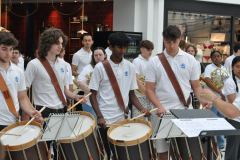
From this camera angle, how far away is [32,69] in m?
5.47

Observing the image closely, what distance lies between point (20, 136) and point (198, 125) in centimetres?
172

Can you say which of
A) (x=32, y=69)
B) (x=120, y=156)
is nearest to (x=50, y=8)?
(x=32, y=69)

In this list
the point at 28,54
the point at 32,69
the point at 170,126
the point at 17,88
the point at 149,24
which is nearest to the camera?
the point at 170,126

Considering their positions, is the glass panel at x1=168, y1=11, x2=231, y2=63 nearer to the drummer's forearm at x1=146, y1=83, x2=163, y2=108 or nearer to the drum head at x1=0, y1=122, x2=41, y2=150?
the drummer's forearm at x1=146, y1=83, x2=163, y2=108

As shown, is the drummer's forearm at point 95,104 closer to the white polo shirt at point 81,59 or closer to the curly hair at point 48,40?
the curly hair at point 48,40

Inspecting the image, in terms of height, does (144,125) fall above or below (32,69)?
below

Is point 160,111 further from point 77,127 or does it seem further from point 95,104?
point 77,127

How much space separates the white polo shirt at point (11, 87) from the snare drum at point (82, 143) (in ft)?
1.77

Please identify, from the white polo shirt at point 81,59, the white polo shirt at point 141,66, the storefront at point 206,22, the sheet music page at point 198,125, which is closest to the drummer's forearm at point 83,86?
the white polo shirt at point 141,66

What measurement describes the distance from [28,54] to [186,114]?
48.7 feet

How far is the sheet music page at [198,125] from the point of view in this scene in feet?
11.5

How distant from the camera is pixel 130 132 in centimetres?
473

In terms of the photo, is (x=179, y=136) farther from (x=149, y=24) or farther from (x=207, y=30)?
(x=207, y=30)

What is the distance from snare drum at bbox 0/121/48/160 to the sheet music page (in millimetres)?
1413
